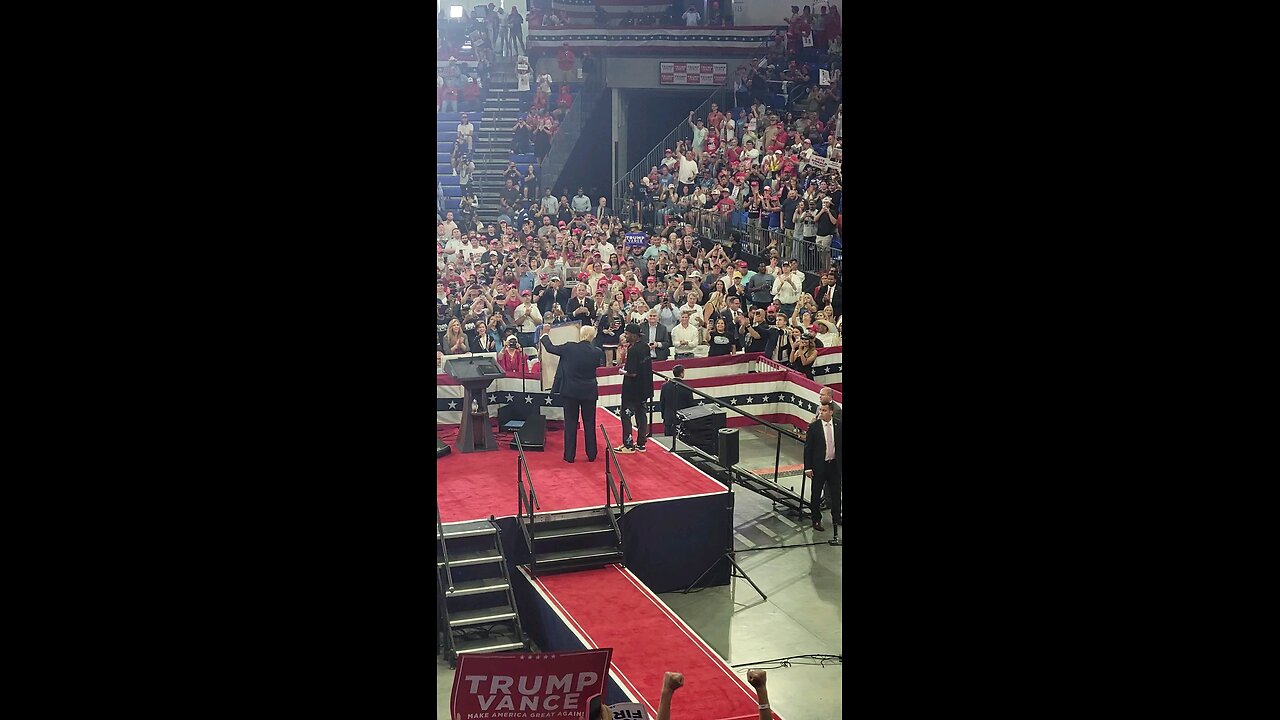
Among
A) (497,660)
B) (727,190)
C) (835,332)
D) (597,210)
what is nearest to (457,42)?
(597,210)

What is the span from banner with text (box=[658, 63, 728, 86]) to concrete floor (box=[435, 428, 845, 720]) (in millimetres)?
2325

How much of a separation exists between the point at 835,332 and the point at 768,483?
1096 millimetres

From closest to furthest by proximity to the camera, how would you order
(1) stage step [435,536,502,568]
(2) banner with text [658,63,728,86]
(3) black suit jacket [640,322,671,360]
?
(1) stage step [435,536,502,568]
(3) black suit jacket [640,322,671,360]
(2) banner with text [658,63,728,86]

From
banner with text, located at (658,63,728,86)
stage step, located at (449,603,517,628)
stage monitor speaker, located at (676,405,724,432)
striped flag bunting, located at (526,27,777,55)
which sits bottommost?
stage step, located at (449,603,517,628)

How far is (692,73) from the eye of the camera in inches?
317

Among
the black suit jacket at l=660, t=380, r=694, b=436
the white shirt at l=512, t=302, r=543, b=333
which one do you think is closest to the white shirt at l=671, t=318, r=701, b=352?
the black suit jacket at l=660, t=380, r=694, b=436

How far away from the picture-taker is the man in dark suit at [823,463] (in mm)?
7848

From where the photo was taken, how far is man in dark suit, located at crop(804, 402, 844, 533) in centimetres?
785

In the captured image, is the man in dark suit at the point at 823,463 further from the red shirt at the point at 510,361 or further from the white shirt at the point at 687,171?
the red shirt at the point at 510,361

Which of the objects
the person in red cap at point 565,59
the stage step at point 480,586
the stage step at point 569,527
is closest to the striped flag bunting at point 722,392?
the stage step at point 569,527

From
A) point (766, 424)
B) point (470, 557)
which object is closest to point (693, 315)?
point (766, 424)

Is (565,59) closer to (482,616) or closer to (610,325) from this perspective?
(610,325)

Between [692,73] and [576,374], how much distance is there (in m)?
2.16

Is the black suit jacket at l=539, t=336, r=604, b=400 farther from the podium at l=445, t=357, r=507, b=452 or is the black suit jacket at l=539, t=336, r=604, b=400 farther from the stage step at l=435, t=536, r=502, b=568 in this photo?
the stage step at l=435, t=536, r=502, b=568
